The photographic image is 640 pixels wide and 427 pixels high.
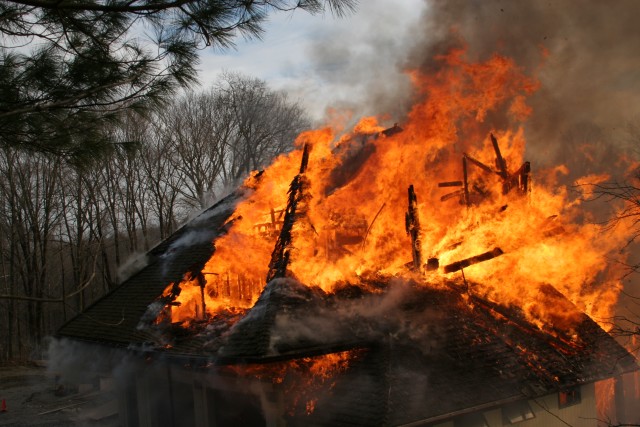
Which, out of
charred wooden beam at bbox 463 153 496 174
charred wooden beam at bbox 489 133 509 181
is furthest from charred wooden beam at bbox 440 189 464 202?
charred wooden beam at bbox 489 133 509 181

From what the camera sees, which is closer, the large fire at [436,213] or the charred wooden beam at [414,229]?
the charred wooden beam at [414,229]

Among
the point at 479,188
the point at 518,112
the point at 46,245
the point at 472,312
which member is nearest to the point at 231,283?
the point at 472,312

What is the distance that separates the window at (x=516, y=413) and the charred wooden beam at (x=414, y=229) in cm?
300

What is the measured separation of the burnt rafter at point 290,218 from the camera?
30.8 ft

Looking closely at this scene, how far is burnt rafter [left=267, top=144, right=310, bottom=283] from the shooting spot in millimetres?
9383

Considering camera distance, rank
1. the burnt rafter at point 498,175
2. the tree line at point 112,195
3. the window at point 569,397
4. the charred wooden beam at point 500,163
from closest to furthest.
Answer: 1. the window at point 569,397
2. the burnt rafter at point 498,175
3. the charred wooden beam at point 500,163
4. the tree line at point 112,195

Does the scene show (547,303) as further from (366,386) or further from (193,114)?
(193,114)

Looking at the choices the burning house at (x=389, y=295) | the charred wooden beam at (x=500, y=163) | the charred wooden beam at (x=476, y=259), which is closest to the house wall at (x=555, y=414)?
the burning house at (x=389, y=295)

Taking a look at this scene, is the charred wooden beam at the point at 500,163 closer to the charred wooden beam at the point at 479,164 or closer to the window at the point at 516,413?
the charred wooden beam at the point at 479,164

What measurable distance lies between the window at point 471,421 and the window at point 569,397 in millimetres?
2018

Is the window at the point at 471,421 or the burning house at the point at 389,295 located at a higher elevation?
the burning house at the point at 389,295

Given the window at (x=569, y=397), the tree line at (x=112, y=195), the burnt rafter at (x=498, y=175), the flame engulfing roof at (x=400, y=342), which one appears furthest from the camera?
the tree line at (x=112, y=195)

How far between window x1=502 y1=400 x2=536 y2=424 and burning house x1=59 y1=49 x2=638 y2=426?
0.17 feet

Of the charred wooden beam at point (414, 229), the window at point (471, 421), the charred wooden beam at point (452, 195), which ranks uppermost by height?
the charred wooden beam at point (452, 195)
